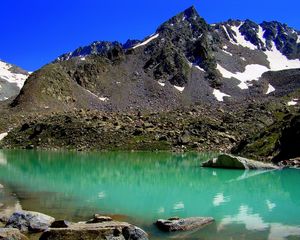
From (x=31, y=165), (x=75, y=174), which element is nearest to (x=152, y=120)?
(x=31, y=165)

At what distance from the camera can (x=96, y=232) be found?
→ 760 inches

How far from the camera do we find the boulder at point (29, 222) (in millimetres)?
23531

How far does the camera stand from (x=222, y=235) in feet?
74.4

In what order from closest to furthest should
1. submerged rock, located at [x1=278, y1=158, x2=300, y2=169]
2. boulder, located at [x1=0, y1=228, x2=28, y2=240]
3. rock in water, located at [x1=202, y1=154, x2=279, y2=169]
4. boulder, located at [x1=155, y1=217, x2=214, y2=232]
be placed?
boulder, located at [x1=0, y1=228, x2=28, y2=240], boulder, located at [x1=155, y1=217, x2=214, y2=232], rock in water, located at [x1=202, y1=154, x2=279, y2=169], submerged rock, located at [x1=278, y1=158, x2=300, y2=169]

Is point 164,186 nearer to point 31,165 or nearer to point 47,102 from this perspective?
point 31,165

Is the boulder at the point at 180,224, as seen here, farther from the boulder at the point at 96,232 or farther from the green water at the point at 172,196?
the boulder at the point at 96,232

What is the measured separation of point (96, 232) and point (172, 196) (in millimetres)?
18327

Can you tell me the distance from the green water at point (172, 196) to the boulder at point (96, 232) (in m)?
2.88

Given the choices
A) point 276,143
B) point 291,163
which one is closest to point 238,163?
point 291,163

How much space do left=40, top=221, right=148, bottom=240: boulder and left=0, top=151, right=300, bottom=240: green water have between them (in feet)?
9.46

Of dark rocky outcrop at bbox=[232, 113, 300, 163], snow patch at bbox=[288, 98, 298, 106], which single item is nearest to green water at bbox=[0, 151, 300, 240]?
dark rocky outcrop at bbox=[232, 113, 300, 163]

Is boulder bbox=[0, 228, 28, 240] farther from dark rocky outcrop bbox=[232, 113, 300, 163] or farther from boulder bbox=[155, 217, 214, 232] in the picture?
dark rocky outcrop bbox=[232, 113, 300, 163]

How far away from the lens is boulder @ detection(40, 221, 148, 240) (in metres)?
19.1

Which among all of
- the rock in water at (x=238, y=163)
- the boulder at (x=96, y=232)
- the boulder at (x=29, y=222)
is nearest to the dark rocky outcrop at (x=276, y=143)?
the rock in water at (x=238, y=163)
